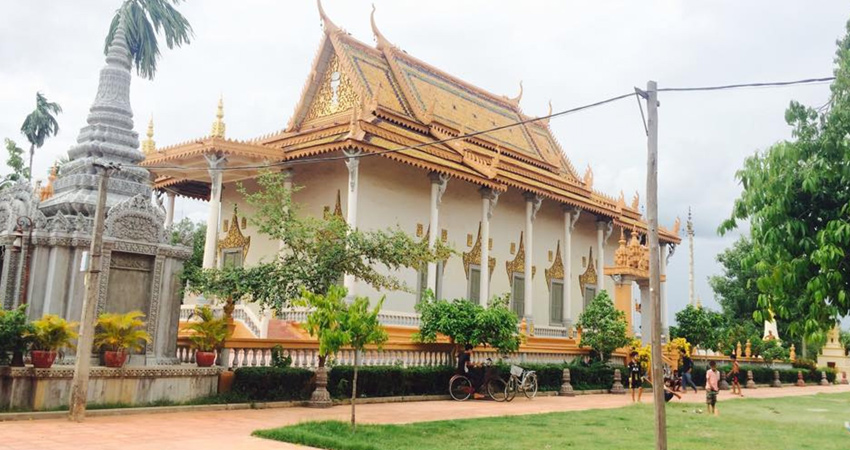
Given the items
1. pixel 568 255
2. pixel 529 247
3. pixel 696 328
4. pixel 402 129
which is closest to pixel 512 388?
pixel 529 247

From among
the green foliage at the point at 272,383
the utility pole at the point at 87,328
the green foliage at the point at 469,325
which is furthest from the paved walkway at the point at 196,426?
the green foliage at the point at 469,325

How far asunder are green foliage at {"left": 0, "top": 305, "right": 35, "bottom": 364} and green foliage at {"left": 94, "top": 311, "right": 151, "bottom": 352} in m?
0.96

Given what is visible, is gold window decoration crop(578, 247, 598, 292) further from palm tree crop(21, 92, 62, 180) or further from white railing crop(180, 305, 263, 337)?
palm tree crop(21, 92, 62, 180)

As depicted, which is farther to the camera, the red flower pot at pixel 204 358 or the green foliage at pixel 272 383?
the green foliage at pixel 272 383

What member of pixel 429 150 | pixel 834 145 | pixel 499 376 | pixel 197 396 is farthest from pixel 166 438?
pixel 429 150

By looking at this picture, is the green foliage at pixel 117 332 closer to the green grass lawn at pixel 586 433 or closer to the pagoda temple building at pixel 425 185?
the green grass lawn at pixel 586 433

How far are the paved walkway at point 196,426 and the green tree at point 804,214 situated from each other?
4.95m

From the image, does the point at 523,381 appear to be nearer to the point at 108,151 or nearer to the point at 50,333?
the point at 108,151

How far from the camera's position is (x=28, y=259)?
1149 cm

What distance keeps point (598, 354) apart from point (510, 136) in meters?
9.97

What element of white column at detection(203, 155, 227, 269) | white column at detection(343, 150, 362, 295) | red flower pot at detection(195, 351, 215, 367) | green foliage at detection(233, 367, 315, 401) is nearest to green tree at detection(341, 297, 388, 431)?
green foliage at detection(233, 367, 315, 401)

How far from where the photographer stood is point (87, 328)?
9984 mm

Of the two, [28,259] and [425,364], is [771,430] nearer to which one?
[425,364]

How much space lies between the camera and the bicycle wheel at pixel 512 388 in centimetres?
1568
